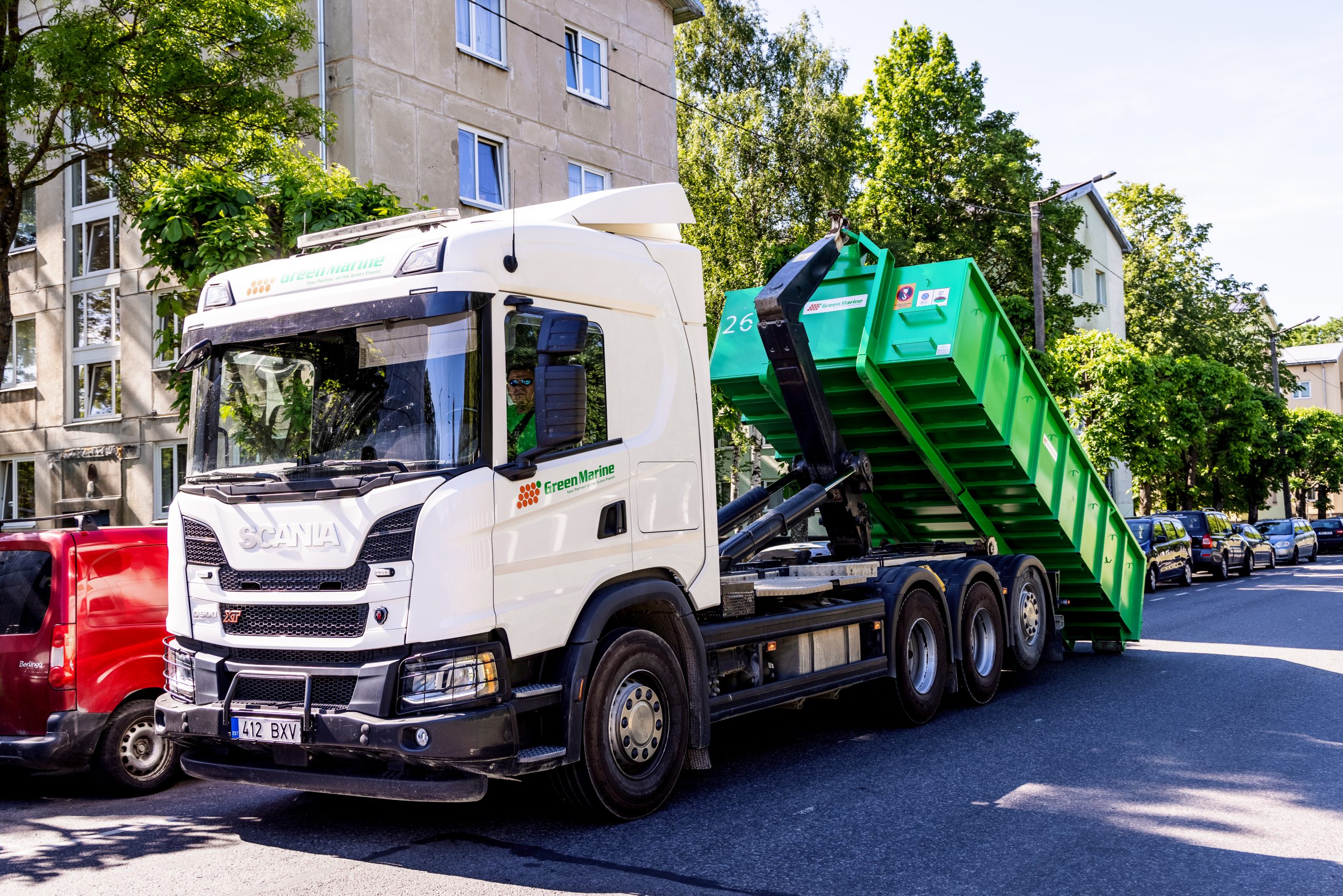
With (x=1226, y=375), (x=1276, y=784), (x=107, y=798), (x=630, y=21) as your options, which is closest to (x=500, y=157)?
(x=630, y=21)

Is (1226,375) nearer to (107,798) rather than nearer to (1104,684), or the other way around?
(1104,684)

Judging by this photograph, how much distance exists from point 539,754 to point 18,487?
959 inches

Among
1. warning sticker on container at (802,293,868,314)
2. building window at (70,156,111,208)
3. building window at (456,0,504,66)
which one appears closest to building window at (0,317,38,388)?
building window at (70,156,111,208)

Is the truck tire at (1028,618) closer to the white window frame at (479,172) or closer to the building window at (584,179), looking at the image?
the white window frame at (479,172)

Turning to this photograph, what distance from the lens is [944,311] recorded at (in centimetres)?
921

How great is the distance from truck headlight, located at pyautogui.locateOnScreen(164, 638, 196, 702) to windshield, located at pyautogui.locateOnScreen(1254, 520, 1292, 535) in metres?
35.2

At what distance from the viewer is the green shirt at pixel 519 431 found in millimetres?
5641

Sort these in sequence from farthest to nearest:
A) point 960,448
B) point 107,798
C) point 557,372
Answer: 1. point 960,448
2. point 107,798
3. point 557,372

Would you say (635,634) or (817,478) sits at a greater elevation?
(817,478)

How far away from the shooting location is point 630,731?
20.2ft

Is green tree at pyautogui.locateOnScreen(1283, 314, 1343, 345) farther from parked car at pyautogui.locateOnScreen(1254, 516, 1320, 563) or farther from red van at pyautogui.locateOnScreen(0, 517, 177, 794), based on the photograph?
red van at pyautogui.locateOnScreen(0, 517, 177, 794)

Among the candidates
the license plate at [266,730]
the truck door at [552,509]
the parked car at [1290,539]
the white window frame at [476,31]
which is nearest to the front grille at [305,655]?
the license plate at [266,730]

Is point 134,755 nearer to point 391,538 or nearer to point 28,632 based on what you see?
point 28,632

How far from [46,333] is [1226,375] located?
3321cm
